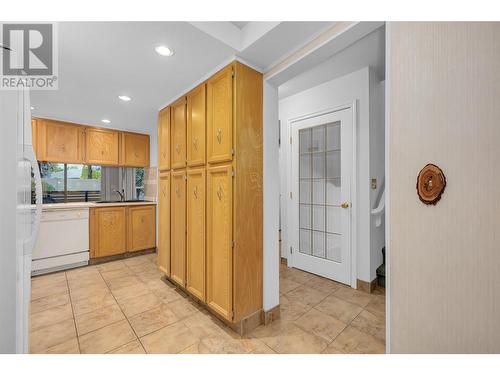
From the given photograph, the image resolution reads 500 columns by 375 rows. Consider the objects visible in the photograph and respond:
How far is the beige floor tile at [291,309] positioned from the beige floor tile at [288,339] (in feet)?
0.34

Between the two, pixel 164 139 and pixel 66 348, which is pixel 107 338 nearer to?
pixel 66 348

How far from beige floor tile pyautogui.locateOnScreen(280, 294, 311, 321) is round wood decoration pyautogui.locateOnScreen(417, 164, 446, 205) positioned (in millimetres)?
1519

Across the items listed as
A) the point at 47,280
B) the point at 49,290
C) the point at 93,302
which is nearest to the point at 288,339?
the point at 93,302

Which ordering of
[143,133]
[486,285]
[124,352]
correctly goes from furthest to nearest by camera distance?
[143,133], [124,352], [486,285]

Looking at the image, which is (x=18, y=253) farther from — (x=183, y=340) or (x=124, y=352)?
(x=183, y=340)

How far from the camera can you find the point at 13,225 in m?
0.98

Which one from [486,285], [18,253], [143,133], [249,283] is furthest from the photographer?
[143,133]

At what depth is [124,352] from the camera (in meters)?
1.53

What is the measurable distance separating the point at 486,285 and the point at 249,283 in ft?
4.58

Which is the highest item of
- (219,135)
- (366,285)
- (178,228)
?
(219,135)

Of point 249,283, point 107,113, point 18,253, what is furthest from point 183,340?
point 107,113

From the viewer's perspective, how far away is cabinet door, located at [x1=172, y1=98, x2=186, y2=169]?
7.64 feet

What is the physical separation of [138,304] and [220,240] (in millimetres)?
1199

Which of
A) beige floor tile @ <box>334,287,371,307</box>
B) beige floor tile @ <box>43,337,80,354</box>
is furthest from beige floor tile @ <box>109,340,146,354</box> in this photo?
beige floor tile @ <box>334,287,371,307</box>
